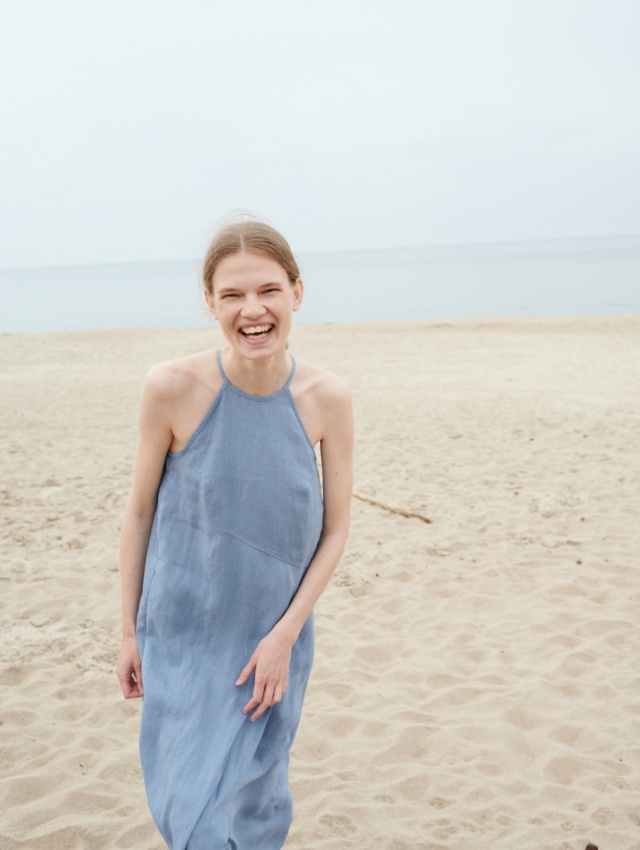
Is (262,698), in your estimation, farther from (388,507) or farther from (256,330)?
(388,507)

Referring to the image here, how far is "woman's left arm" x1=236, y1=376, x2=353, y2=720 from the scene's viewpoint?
1.94 m

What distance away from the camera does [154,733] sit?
6.40 ft

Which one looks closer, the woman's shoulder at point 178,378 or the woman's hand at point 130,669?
the woman's shoulder at point 178,378

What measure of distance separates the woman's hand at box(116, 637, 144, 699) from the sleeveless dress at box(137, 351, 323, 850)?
0.20 feet

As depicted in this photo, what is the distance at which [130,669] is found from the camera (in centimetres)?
210

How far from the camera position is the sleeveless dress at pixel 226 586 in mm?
1917

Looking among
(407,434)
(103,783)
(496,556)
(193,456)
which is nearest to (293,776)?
(103,783)

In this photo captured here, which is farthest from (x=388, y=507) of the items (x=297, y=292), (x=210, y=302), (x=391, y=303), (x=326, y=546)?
(x=391, y=303)

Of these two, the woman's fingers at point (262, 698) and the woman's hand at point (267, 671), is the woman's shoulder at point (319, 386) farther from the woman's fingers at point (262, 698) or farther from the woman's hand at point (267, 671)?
the woman's fingers at point (262, 698)

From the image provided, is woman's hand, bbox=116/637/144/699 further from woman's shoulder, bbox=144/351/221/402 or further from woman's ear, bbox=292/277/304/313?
woman's ear, bbox=292/277/304/313

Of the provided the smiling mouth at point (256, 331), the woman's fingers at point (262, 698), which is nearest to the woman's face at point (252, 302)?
the smiling mouth at point (256, 331)

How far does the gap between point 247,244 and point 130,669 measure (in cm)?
110

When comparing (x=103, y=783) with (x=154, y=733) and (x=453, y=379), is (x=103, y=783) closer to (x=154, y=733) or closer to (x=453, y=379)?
(x=154, y=733)

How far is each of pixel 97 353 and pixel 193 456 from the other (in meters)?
18.8
